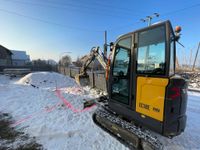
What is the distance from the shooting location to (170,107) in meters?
2.49

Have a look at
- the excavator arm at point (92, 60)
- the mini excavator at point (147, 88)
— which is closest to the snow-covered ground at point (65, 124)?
the mini excavator at point (147, 88)

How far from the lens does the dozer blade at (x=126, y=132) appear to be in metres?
2.74

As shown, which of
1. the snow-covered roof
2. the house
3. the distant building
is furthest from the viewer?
the snow-covered roof

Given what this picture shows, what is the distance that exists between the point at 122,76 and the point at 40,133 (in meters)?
2.72

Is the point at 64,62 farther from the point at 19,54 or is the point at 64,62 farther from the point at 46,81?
the point at 19,54

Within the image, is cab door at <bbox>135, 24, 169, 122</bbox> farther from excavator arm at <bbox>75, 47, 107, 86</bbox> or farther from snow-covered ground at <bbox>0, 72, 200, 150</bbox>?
excavator arm at <bbox>75, 47, 107, 86</bbox>

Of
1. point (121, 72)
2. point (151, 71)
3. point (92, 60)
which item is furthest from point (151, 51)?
point (92, 60)

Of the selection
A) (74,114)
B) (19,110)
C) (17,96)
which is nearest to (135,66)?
(74,114)

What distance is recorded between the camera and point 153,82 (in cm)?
262

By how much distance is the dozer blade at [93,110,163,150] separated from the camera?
274 cm

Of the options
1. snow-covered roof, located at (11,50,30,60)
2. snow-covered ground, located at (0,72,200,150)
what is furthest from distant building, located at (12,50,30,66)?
snow-covered ground, located at (0,72,200,150)

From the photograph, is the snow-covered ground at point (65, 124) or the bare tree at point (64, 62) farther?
the bare tree at point (64, 62)

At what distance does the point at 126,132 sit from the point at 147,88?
3.70 ft

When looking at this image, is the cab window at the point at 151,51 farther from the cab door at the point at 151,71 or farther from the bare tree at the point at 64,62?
the bare tree at the point at 64,62
